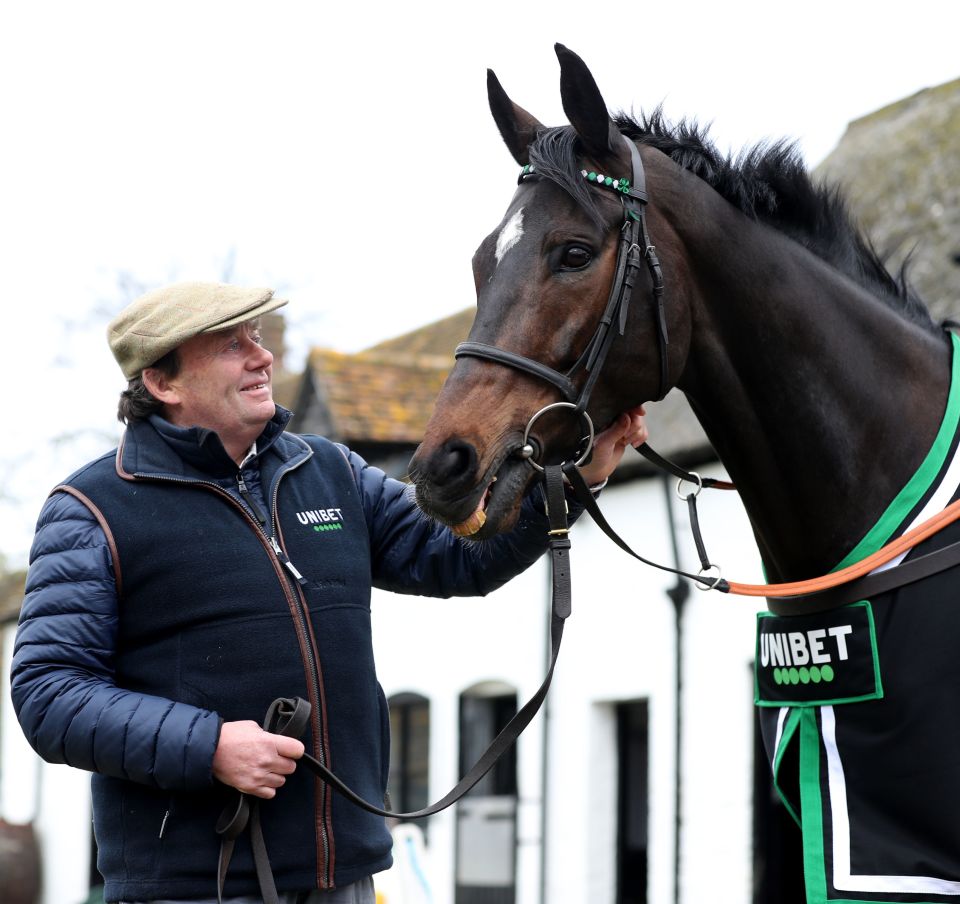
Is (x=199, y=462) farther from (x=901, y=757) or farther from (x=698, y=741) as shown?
(x=698, y=741)

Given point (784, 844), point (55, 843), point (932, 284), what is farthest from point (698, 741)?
point (55, 843)

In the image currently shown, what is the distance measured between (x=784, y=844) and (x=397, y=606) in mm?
5030

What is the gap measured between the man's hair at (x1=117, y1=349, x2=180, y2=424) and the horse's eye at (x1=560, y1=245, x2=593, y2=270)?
1006mm

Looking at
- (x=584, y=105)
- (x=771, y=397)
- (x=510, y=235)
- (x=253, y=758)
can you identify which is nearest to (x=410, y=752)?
(x=253, y=758)

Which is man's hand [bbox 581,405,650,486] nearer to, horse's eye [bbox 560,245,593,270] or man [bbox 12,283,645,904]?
man [bbox 12,283,645,904]

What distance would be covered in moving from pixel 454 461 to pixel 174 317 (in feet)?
3.08

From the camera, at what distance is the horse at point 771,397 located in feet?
9.53

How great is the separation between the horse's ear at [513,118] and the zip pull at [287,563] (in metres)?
1.03

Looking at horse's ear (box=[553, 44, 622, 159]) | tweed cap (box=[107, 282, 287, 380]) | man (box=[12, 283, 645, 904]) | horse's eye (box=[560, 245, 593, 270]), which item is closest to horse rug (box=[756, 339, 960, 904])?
man (box=[12, 283, 645, 904])

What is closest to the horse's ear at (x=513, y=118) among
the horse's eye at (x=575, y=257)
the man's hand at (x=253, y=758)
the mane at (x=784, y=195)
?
the mane at (x=784, y=195)

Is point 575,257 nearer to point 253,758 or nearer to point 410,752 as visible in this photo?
point 253,758

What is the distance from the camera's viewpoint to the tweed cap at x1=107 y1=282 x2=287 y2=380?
3359 millimetres

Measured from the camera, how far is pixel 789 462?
3137mm

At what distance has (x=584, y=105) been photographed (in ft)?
9.97
